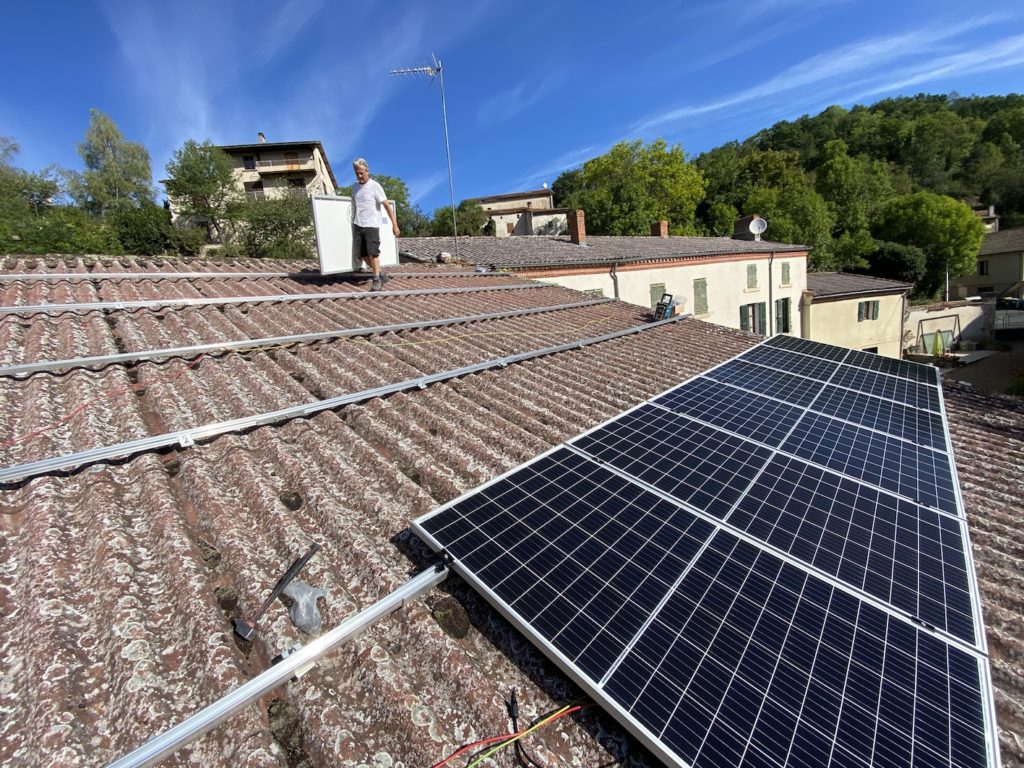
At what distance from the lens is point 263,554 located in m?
2.14

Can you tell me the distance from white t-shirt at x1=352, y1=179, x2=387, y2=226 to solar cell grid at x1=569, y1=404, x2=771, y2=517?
228 inches

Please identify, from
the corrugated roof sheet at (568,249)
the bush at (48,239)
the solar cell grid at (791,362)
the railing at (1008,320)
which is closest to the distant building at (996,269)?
the railing at (1008,320)

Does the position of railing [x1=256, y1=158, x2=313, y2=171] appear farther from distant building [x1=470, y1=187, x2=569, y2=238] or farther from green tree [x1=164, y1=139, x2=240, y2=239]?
distant building [x1=470, y1=187, x2=569, y2=238]

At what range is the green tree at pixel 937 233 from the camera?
136ft

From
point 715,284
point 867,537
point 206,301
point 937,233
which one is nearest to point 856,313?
point 715,284

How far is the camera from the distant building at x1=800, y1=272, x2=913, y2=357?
27188 mm

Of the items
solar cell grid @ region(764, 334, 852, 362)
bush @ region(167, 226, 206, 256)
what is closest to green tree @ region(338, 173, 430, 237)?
bush @ region(167, 226, 206, 256)

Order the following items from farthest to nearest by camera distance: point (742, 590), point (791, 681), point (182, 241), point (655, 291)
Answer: point (655, 291)
point (182, 241)
point (742, 590)
point (791, 681)

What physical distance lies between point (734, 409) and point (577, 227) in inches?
736

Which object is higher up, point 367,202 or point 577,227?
point 577,227

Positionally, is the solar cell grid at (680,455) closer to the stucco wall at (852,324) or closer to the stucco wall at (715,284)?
the stucco wall at (715,284)

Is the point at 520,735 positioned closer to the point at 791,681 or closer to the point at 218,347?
the point at 791,681

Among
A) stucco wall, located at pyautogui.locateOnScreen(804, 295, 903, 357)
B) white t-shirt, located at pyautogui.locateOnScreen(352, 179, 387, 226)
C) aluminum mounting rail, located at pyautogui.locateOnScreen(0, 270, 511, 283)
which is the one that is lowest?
stucco wall, located at pyautogui.locateOnScreen(804, 295, 903, 357)

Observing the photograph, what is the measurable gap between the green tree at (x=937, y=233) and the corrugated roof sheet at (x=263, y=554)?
53596 mm
